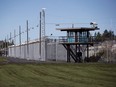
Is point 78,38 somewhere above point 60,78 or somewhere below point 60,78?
above

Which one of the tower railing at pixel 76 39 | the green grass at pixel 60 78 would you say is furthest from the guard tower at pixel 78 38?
the green grass at pixel 60 78

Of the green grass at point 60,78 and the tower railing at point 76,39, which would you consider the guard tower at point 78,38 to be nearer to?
the tower railing at point 76,39

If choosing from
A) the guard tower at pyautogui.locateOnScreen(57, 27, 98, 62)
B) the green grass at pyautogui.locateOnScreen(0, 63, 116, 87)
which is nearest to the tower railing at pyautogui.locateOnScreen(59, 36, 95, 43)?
the guard tower at pyautogui.locateOnScreen(57, 27, 98, 62)

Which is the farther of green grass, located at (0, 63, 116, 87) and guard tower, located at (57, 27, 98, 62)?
guard tower, located at (57, 27, 98, 62)

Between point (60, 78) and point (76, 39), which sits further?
point (76, 39)

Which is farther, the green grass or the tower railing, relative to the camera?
the tower railing

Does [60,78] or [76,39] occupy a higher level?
[76,39]

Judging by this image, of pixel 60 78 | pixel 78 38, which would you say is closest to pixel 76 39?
pixel 78 38

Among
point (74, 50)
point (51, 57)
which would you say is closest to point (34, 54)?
point (51, 57)

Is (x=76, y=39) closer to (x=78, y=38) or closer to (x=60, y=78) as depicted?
(x=78, y=38)

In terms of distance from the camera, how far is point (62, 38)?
55219 mm

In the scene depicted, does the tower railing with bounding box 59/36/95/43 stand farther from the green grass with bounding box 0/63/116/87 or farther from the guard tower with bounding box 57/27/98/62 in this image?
the green grass with bounding box 0/63/116/87

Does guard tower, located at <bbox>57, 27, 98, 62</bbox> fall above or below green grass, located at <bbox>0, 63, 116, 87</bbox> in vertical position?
above

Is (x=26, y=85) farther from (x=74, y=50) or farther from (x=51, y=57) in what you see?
(x=51, y=57)
